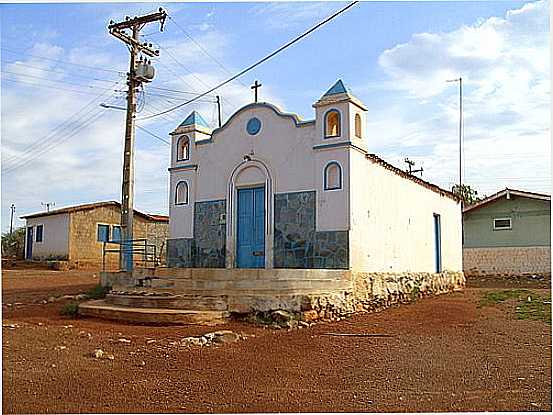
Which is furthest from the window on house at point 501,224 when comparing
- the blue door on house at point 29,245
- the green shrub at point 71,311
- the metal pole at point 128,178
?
the blue door on house at point 29,245

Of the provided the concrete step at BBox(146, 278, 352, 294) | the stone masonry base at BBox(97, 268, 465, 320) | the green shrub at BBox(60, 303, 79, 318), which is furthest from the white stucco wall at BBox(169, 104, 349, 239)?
the green shrub at BBox(60, 303, 79, 318)

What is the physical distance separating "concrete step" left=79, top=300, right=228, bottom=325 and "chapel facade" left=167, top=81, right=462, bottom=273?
11.0 ft

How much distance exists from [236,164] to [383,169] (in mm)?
3325

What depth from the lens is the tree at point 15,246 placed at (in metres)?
31.3

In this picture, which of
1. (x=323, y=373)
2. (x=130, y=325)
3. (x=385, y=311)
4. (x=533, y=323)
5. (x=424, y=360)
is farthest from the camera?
(x=385, y=311)

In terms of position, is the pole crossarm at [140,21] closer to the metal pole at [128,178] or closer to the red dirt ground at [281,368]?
the metal pole at [128,178]

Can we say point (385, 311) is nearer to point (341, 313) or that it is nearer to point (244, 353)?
point (341, 313)

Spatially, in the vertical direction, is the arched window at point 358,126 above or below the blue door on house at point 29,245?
above

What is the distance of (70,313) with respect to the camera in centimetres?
1146

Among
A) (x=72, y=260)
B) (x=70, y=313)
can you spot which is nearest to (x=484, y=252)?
(x=72, y=260)

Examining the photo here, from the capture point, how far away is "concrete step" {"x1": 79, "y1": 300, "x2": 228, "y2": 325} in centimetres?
1020

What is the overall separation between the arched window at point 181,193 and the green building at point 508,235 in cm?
1407

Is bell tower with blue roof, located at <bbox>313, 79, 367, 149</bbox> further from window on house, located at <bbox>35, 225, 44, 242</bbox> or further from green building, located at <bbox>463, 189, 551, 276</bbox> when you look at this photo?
window on house, located at <bbox>35, 225, 44, 242</bbox>

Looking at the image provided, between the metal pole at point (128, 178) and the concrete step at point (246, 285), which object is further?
the metal pole at point (128, 178)
